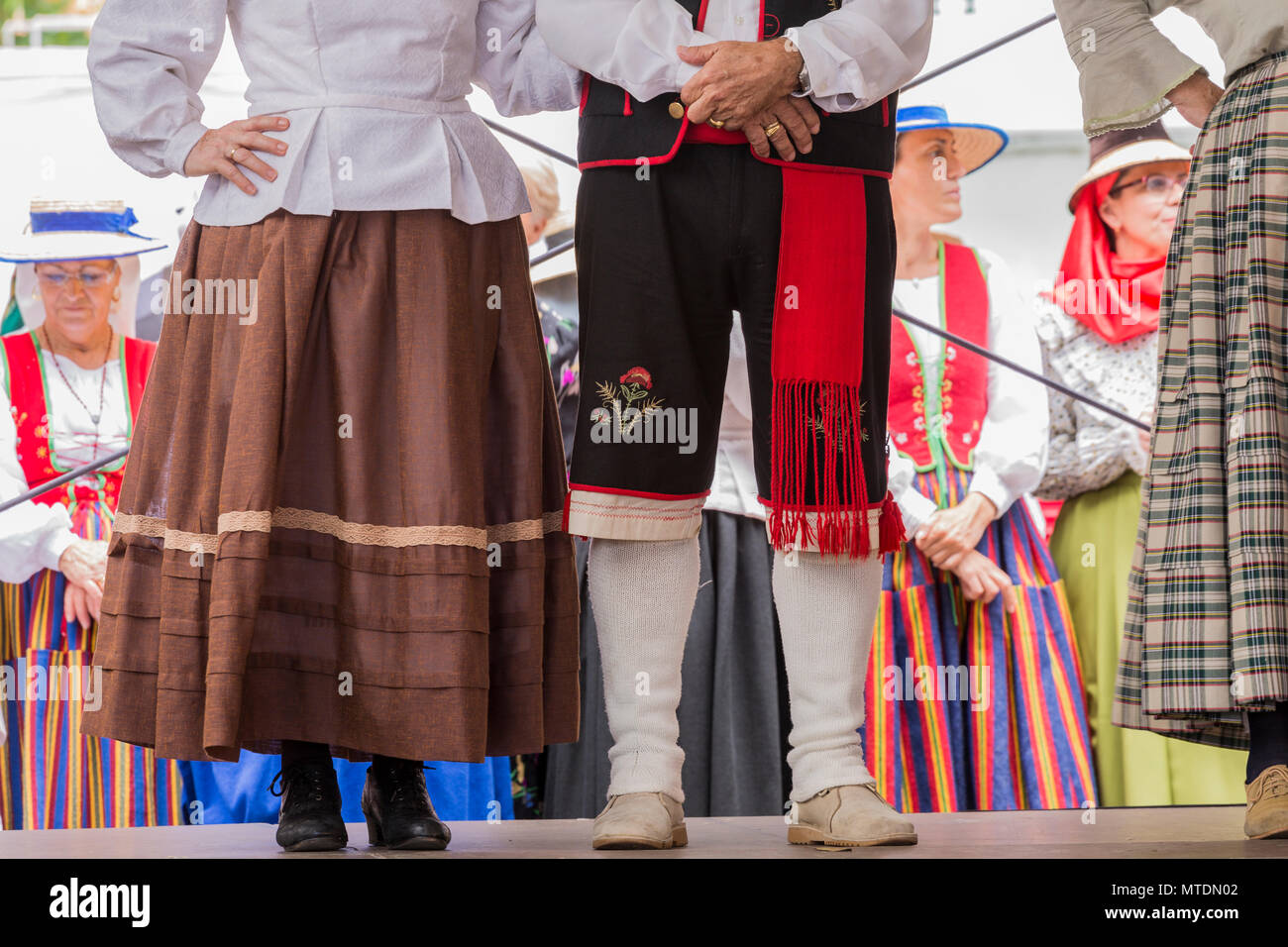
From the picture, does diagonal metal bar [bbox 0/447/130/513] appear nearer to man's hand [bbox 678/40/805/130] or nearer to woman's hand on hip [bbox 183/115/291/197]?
woman's hand on hip [bbox 183/115/291/197]

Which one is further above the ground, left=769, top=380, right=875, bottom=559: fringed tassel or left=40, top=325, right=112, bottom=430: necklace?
left=40, top=325, right=112, bottom=430: necklace

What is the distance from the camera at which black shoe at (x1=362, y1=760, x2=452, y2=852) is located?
1861mm

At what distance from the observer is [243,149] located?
6.30 ft

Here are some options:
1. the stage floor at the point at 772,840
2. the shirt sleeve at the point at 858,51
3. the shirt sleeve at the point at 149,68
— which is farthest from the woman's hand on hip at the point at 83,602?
the shirt sleeve at the point at 858,51

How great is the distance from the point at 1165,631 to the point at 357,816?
1.98 metres

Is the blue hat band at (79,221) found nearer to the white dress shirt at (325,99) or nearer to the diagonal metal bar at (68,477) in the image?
the diagonal metal bar at (68,477)

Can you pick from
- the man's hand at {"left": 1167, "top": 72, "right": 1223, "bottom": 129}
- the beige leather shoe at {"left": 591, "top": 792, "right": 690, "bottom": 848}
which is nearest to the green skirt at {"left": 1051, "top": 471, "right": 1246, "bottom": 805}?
the man's hand at {"left": 1167, "top": 72, "right": 1223, "bottom": 129}

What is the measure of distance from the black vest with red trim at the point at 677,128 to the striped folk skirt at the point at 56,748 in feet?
6.65

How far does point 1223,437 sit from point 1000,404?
1.48 m

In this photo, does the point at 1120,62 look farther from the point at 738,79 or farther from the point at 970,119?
the point at 970,119

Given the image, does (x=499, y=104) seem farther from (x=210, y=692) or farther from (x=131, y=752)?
(x=131, y=752)

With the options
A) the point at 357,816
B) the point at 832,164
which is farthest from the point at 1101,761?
the point at 832,164

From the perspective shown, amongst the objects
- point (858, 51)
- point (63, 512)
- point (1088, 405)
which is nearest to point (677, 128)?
point (858, 51)
